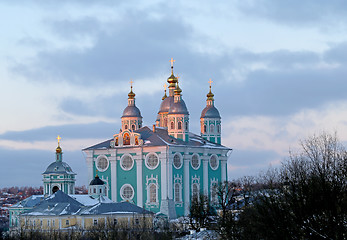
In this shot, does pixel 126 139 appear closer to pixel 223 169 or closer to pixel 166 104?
pixel 166 104

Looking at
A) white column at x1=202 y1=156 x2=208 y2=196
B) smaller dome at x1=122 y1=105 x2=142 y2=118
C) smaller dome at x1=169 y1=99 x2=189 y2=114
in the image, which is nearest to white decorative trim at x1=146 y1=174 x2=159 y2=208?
white column at x1=202 y1=156 x2=208 y2=196

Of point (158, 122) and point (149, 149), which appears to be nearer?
point (149, 149)

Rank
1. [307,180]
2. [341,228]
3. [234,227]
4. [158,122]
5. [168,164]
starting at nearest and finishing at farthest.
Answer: [341,228], [307,180], [234,227], [168,164], [158,122]

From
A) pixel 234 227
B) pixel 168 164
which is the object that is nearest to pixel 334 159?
pixel 234 227

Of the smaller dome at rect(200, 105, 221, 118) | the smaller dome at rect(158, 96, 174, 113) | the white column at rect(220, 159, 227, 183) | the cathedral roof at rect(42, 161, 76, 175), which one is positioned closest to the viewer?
the cathedral roof at rect(42, 161, 76, 175)

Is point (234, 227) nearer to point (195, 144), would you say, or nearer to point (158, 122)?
point (195, 144)

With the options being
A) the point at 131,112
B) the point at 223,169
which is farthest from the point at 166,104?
the point at 223,169

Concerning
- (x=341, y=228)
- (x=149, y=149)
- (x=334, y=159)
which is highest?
(x=149, y=149)

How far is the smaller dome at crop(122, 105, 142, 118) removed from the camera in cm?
7794

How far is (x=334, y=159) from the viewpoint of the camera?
2633 cm

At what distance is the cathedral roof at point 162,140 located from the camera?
71812mm

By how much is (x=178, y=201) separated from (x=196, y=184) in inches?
119

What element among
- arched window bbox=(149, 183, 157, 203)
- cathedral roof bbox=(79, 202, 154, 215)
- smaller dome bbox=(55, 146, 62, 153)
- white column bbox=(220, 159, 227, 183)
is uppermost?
smaller dome bbox=(55, 146, 62, 153)

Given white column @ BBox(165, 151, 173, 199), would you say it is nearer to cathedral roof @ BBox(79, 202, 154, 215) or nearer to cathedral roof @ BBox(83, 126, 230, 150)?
cathedral roof @ BBox(83, 126, 230, 150)
